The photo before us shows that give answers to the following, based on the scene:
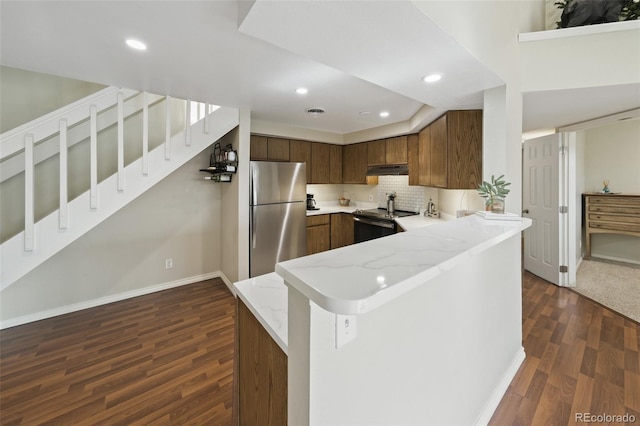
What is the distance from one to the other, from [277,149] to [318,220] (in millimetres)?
1272

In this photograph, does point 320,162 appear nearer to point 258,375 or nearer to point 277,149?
point 277,149

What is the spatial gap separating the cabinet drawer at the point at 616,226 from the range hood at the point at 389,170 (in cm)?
331

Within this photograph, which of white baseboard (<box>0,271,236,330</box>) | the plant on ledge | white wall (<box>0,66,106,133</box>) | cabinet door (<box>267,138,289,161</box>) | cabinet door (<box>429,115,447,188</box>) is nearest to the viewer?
the plant on ledge

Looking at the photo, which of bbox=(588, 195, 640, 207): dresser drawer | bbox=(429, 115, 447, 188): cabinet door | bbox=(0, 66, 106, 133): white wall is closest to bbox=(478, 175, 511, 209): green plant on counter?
bbox=(429, 115, 447, 188): cabinet door

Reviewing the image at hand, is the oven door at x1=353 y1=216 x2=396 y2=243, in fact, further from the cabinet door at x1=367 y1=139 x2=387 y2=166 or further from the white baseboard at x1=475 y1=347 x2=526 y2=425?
the white baseboard at x1=475 y1=347 x2=526 y2=425

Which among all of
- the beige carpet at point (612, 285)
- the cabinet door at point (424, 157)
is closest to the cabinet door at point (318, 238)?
the cabinet door at point (424, 157)

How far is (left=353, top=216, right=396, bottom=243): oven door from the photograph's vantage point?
142 inches

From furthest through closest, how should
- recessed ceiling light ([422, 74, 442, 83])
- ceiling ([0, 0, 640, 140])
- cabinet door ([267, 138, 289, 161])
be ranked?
cabinet door ([267, 138, 289, 161]), recessed ceiling light ([422, 74, 442, 83]), ceiling ([0, 0, 640, 140])

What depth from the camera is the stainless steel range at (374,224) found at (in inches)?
142

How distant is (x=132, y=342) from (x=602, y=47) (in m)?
4.43

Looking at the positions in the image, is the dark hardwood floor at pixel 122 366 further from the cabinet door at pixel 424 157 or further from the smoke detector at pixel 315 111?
the cabinet door at pixel 424 157

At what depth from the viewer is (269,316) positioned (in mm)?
959

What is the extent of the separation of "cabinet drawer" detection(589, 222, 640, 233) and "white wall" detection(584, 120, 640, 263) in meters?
0.34

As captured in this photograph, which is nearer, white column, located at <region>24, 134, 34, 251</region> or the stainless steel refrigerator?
white column, located at <region>24, 134, 34, 251</region>
